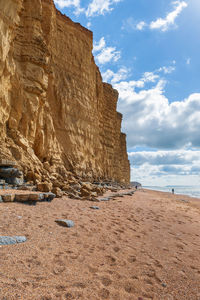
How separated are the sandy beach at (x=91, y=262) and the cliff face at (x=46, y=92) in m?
4.79

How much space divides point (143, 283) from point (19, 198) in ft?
12.8

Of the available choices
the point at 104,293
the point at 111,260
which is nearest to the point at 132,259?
the point at 111,260

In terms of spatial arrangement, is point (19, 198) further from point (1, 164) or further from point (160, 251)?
point (160, 251)

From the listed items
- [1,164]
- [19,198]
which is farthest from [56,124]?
[19,198]

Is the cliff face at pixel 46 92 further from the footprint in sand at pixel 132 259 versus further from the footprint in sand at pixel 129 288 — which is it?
the footprint in sand at pixel 129 288

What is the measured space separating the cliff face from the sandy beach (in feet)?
15.7

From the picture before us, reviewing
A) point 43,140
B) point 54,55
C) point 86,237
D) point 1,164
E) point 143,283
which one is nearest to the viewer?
point 143,283

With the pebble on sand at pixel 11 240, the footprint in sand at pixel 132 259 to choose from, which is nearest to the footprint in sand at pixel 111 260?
the footprint in sand at pixel 132 259

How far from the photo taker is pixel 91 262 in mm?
2754

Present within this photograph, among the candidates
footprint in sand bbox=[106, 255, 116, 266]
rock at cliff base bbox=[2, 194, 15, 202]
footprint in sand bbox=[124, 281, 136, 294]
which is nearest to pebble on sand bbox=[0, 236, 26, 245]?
footprint in sand bbox=[106, 255, 116, 266]

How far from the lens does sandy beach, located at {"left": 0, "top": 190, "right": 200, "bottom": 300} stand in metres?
2.06

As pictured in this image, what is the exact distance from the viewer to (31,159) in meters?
9.04

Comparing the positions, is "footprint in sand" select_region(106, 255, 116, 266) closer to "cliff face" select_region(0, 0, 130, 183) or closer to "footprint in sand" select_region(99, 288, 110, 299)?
"footprint in sand" select_region(99, 288, 110, 299)

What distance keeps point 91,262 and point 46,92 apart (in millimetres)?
13453
